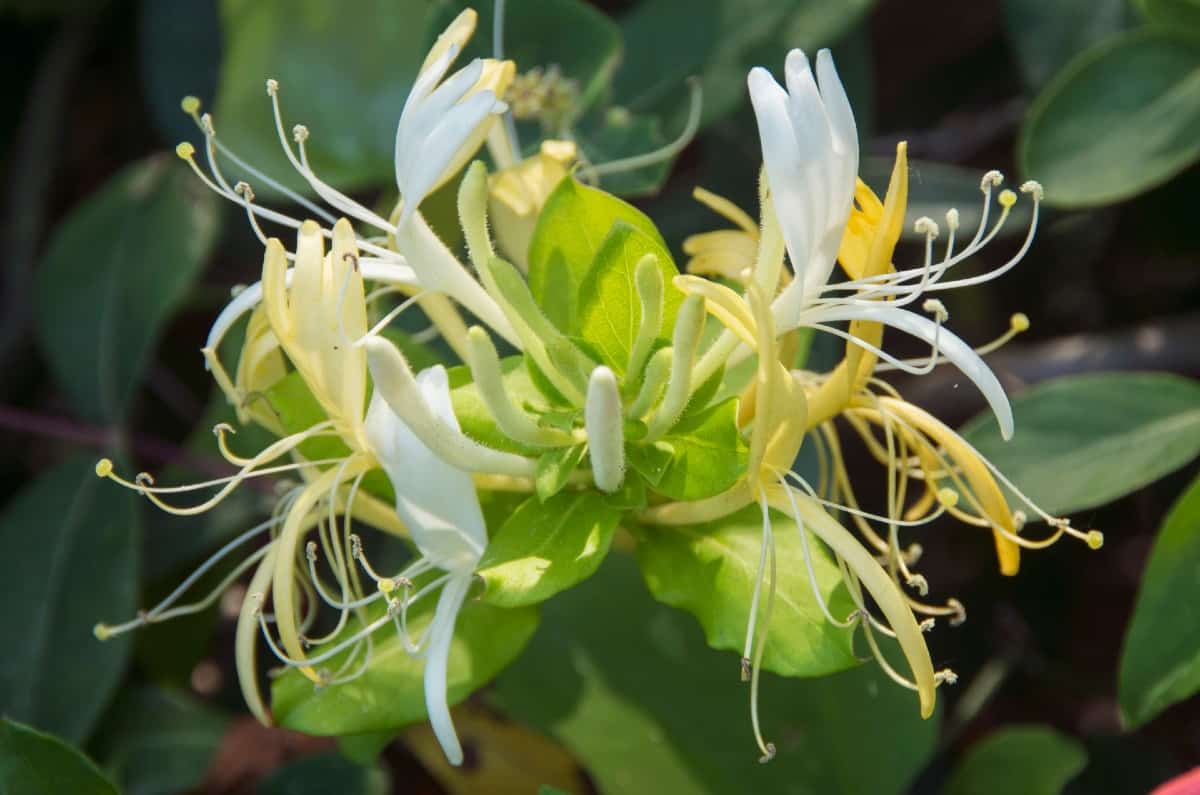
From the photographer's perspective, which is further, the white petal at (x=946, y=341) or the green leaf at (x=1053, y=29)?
the green leaf at (x=1053, y=29)

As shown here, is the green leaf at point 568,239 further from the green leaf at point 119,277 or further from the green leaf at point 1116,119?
the green leaf at point 119,277

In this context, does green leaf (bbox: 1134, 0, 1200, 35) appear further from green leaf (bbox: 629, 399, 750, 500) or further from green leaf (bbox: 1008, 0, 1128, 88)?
green leaf (bbox: 629, 399, 750, 500)

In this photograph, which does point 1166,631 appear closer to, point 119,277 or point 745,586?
point 745,586

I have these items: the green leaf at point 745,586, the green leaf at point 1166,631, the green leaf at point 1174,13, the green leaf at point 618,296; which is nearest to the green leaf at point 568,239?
the green leaf at point 618,296

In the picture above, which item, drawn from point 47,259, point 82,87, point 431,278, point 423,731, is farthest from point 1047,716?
point 82,87

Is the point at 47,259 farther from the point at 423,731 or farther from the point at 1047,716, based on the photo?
the point at 1047,716

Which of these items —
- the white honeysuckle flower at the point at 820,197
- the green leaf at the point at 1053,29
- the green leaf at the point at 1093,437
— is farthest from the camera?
the green leaf at the point at 1053,29
